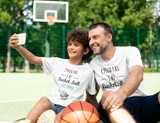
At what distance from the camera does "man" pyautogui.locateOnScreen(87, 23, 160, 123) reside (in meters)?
2.09


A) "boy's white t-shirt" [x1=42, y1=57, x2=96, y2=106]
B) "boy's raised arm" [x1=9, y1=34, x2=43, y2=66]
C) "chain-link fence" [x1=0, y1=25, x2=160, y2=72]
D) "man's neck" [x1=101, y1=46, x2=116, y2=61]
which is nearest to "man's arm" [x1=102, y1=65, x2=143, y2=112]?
"man's neck" [x1=101, y1=46, x2=116, y2=61]

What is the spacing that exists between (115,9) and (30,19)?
9248 mm

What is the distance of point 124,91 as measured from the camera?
211cm

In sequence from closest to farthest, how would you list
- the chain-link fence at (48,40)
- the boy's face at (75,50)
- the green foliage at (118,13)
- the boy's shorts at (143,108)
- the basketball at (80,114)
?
the boy's shorts at (143,108) < the basketball at (80,114) < the boy's face at (75,50) < the chain-link fence at (48,40) < the green foliage at (118,13)

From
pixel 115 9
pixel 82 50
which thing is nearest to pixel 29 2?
pixel 115 9

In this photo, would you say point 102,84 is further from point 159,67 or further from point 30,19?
point 30,19

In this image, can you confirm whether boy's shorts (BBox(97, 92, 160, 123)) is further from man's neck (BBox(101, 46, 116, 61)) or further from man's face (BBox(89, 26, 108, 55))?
man's face (BBox(89, 26, 108, 55))

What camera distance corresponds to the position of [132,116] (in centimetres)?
221

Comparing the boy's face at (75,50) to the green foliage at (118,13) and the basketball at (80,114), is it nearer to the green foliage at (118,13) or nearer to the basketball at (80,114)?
the basketball at (80,114)

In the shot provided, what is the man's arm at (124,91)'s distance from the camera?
2.01 m

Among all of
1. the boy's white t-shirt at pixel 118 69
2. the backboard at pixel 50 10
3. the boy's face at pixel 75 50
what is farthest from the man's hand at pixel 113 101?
the backboard at pixel 50 10

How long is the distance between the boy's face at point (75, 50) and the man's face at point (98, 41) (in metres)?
0.44

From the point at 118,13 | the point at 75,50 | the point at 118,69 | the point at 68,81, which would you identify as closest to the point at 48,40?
the point at 118,13

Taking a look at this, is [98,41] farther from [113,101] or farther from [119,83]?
[113,101]
